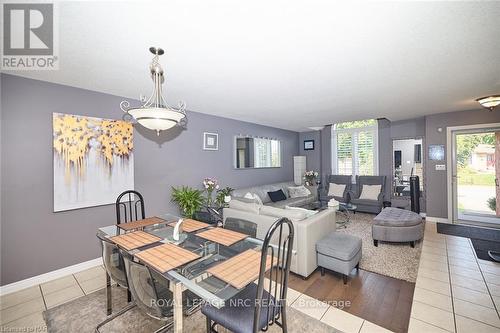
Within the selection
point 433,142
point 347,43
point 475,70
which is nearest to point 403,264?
point 475,70

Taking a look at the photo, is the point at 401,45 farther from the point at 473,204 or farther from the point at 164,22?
the point at 473,204

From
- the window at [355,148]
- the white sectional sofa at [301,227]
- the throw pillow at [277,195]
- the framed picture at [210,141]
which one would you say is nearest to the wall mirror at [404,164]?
the window at [355,148]

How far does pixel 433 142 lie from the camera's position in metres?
4.79

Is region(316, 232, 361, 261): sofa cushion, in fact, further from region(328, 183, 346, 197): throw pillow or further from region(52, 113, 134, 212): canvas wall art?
region(328, 183, 346, 197): throw pillow

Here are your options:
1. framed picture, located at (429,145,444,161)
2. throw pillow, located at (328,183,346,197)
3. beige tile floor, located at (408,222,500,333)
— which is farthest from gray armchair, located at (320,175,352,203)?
beige tile floor, located at (408,222,500,333)

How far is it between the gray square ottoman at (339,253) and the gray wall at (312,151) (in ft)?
14.6

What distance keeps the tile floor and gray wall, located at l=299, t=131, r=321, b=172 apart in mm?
4238

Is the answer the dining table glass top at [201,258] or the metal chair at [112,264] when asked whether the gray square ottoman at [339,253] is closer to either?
the dining table glass top at [201,258]

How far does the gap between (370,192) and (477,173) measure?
2314mm

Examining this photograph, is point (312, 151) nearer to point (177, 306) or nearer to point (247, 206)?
point (247, 206)

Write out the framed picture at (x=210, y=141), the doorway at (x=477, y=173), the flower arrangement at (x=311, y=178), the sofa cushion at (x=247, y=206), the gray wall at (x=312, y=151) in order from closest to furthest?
the sofa cushion at (x=247, y=206), the framed picture at (x=210, y=141), the doorway at (x=477, y=173), the flower arrangement at (x=311, y=178), the gray wall at (x=312, y=151)

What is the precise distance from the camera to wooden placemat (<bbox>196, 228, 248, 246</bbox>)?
182cm

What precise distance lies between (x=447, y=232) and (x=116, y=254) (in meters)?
5.56

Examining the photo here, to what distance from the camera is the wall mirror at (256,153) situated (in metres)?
5.06
